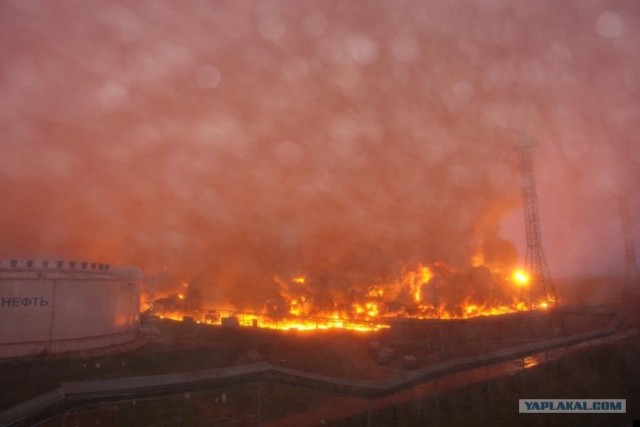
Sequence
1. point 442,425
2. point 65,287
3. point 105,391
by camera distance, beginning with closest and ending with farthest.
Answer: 1. point 105,391
2. point 442,425
3. point 65,287

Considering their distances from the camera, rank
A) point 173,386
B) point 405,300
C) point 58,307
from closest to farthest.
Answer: point 173,386 → point 58,307 → point 405,300

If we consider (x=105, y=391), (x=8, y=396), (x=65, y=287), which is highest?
(x=65, y=287)

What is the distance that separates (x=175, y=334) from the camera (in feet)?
149

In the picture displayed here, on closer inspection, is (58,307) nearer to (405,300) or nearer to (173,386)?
(173,386)

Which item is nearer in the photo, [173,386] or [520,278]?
[173,386]

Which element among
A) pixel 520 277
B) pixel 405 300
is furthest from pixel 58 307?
pixel 520 277

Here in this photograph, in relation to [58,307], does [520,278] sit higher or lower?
higher

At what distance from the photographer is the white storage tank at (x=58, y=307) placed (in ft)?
97.5

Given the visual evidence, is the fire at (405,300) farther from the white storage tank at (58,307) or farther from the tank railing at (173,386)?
the tank railing at (173,386)

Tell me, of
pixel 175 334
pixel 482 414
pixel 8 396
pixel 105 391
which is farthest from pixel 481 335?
pixel 105 391

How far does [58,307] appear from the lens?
31.9m

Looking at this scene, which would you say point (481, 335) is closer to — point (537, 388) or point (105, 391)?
point (537, 388)

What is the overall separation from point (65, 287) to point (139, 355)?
283 inches

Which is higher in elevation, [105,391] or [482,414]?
[105,391]
